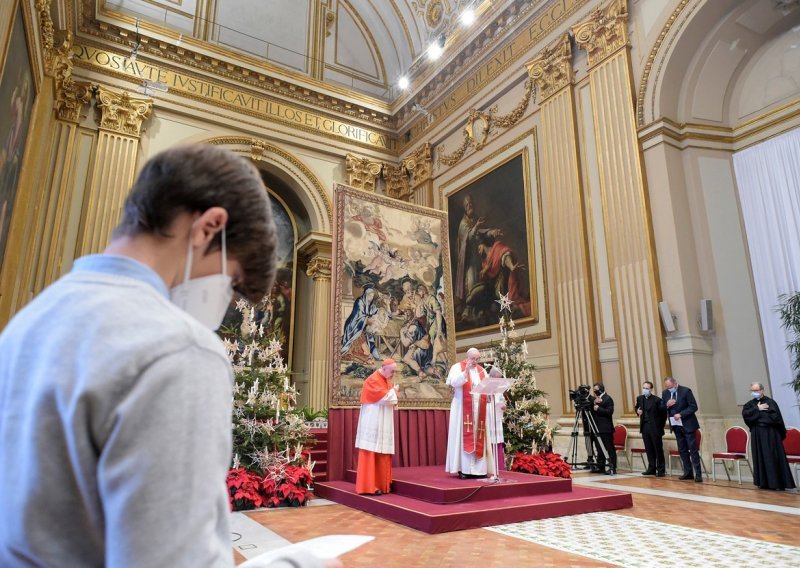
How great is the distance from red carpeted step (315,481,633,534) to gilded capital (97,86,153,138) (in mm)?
10116

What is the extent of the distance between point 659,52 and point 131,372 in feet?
35.2

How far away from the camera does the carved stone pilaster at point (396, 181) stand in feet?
52.2

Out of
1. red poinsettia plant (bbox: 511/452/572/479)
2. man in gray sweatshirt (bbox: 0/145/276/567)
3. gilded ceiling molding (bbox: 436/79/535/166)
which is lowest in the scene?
red poinsettia plant (bbox: 511/452/572/479)

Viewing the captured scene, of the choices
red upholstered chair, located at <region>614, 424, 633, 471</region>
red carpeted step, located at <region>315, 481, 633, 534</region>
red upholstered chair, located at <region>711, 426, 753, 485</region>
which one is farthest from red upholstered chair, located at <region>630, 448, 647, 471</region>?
red carpeted step, located at <region>315, 481, 633, 534</region>

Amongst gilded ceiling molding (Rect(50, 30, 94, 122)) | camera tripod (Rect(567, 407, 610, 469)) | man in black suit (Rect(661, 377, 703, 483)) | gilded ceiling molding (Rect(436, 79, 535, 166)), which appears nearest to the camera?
man in black suit (Rect(661, 377, 703, 483))

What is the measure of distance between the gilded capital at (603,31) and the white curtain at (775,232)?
3.06 meters

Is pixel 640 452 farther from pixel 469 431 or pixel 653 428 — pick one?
Answer: pixel 469 431

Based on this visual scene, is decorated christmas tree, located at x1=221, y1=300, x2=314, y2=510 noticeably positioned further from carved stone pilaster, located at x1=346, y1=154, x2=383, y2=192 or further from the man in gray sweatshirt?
carved stone pilaster, located at x1=346, y1=154, x2=383, y2=192

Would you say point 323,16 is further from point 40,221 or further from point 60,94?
point 40,221

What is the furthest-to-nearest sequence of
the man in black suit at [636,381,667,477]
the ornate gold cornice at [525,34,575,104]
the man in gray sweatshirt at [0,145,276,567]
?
1. the ornate gold cornice at [525,34,575,104]
2. the man in black suit at [636,381,667,477]
3. the man in gray sweatshirt at [0,145,276,567]

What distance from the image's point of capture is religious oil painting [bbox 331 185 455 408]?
845 cm

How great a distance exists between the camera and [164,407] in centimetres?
58

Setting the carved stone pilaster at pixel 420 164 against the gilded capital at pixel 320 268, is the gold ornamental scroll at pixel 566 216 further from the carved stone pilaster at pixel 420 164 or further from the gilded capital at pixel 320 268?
the gilded capital at pixel 320 268

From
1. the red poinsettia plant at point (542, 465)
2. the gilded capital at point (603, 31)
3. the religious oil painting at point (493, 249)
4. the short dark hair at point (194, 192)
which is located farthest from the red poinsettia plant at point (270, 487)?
the gilded capital at point (603, 31)
